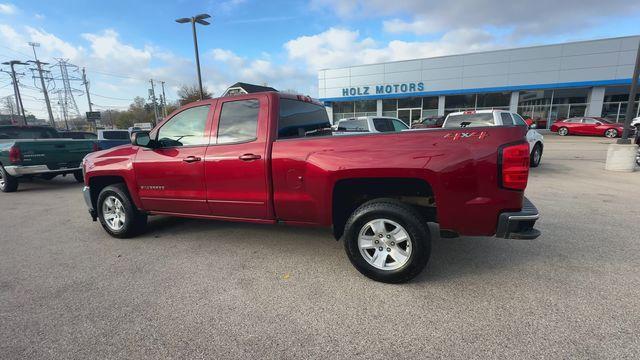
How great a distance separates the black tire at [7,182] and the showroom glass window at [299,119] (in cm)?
917

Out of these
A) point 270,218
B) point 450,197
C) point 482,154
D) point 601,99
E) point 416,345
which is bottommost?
point 416,345

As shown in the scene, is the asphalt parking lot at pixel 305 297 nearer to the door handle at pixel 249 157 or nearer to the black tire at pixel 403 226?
the black tire at pixel 403 226

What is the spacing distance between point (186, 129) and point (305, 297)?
8.63 ft

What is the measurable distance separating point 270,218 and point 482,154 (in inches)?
87.5

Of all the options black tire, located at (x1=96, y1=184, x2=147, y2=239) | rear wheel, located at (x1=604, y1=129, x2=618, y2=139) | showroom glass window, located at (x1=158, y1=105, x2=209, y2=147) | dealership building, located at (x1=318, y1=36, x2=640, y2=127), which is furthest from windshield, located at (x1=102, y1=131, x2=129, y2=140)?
rear wheel, located at (x1=604, y1=129, x2=618, y2=139)

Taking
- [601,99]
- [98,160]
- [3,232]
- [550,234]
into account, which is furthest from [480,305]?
[601,99]

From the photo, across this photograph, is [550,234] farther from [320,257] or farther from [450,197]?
[320,257]

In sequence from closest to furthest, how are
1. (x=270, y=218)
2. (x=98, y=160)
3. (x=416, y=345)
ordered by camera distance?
(x=416, y=345) < (x=270, y=218) < (x=98, y=160)

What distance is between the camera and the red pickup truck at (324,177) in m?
2.64

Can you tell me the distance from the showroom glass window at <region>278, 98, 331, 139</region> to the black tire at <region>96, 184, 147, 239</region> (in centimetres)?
260

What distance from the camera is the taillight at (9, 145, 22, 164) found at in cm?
767

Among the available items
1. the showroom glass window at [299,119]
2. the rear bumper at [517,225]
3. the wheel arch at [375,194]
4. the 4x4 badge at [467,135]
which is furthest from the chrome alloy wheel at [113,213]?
the rear bumper at [517,225]

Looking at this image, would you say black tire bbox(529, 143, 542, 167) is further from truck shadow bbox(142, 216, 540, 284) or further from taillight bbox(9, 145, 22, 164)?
taillight bbox(9, 145, 22, 164)

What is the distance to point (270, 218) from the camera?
349 cm
